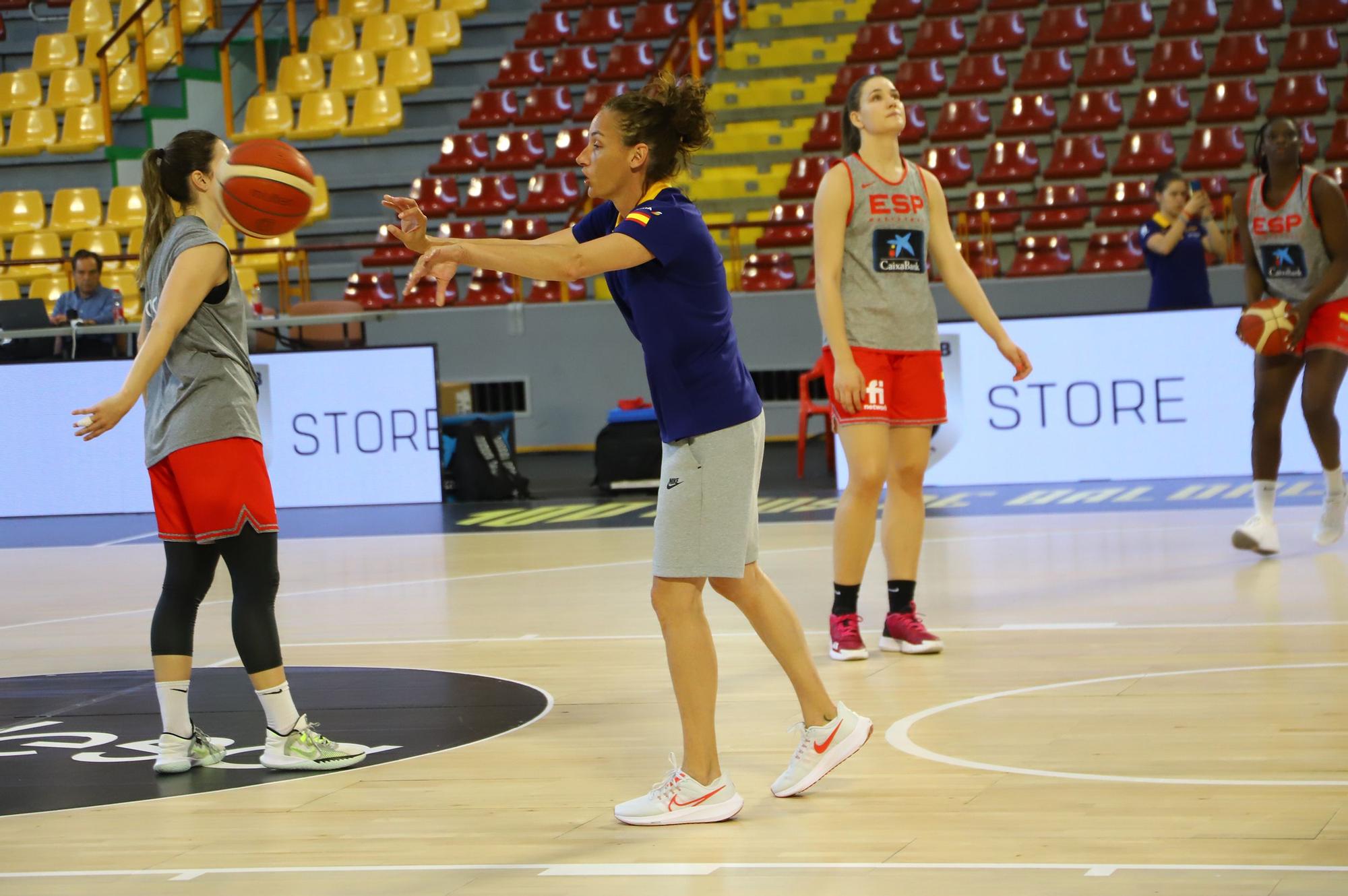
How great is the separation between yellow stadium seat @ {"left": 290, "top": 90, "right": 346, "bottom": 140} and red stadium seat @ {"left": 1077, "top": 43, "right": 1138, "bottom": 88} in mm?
8031

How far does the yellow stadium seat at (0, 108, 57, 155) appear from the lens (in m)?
19.0

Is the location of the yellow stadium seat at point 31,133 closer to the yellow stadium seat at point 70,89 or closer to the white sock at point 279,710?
the yellow stadium seat at point 70,89

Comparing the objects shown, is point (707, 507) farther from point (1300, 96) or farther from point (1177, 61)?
point (1177, 61)

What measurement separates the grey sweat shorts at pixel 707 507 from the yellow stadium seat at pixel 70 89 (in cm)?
1760

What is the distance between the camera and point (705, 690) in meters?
3.60

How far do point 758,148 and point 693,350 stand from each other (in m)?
14.4

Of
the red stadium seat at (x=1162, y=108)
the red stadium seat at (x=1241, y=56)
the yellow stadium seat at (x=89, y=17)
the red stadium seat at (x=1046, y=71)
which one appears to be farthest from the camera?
the yellow stadium seat at (x=89, y=17)

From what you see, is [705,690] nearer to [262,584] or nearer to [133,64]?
[262,584]

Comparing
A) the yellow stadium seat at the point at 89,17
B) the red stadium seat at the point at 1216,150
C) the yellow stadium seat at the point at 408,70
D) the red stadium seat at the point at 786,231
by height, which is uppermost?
the yellow stadium seat at the point at 89,17

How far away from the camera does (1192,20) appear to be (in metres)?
16.9

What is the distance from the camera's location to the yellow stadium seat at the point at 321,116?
18.5 m

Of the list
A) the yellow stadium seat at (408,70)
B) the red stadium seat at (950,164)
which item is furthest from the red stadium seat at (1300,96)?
the yellow stadium seat at (408,70)

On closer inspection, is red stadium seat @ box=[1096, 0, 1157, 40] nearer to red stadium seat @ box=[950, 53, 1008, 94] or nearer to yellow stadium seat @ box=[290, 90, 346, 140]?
red stadium seat @ box=[950, 53, 1008, 94]

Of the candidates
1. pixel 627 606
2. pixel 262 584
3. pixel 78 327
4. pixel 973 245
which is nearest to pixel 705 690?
pixel 262 584
